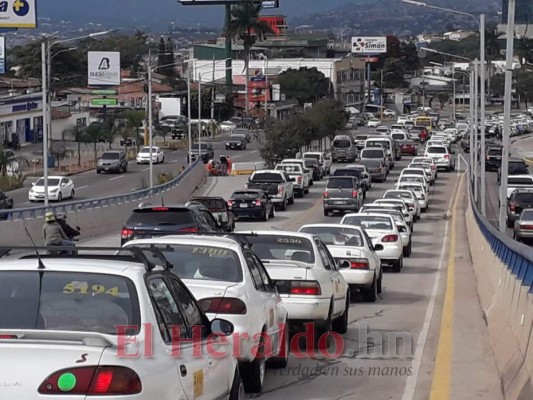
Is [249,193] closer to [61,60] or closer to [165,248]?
[165,248]

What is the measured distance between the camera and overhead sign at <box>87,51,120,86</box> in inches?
4820

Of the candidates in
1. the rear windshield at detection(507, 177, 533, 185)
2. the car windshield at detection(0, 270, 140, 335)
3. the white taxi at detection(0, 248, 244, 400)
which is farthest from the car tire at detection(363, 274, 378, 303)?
the rear windshield at detection(507, 177, 533, 185)

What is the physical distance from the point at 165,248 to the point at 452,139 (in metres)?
109

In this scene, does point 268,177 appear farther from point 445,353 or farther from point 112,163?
point 445,353

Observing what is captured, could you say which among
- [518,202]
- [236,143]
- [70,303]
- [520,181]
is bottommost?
[236,143]

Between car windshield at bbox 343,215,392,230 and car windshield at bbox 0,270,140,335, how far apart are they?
23.4 m

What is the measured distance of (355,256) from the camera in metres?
22.1

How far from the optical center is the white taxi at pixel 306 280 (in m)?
15.2

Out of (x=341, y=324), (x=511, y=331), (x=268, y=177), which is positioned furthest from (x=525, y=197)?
(x=511, y=331)

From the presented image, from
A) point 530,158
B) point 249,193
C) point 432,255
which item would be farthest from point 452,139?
point 432,255

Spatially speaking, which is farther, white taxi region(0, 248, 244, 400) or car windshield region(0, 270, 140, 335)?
car windshield region(0, 270, 140, 335)

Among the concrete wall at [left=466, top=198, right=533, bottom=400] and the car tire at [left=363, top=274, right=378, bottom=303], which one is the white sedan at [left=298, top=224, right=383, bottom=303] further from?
the concrete wall at [left=466, top=198, right=533, bottom=400]

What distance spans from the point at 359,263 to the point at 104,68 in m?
105

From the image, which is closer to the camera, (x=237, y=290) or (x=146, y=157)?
(x=237, y=290)
